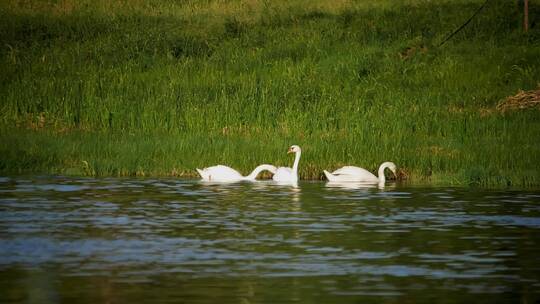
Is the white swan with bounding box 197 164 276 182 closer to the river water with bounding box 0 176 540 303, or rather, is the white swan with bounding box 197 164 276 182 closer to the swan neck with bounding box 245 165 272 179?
the swan neck with bounding box 245 165 272 179

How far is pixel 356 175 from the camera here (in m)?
23.6

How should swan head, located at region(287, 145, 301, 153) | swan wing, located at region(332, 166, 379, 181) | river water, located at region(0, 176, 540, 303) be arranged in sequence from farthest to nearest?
swan head, located at region(287, 145, 301, 153)
swan wing, located at region(332, 166, 379, 181)
river water, located at region(0, 176, 540, 303)

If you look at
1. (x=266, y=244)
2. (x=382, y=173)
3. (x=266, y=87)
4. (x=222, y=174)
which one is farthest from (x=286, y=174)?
(x=266, y=87)

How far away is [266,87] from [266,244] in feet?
57.3

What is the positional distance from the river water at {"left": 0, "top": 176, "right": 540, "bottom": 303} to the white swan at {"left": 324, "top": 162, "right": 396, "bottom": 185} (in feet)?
1.28

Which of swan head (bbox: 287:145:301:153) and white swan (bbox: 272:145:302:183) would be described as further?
swan head (bbox: 287:145:301:153)

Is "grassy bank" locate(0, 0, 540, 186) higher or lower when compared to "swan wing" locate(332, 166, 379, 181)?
higher

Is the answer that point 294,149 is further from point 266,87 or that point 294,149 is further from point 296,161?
point 266,87

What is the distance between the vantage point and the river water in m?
12.4

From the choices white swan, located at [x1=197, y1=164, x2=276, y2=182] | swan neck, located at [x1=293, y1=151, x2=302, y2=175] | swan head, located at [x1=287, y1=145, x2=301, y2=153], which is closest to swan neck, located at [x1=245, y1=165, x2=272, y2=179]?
white swan, located at [x1=197, y1=164, x2=276, y2=182]

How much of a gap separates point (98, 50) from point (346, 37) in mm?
7358

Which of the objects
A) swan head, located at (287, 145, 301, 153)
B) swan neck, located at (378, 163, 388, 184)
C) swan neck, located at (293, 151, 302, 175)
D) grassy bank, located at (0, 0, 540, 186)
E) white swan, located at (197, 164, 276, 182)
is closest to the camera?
swan neck, located at (378, 163, 388, 184)

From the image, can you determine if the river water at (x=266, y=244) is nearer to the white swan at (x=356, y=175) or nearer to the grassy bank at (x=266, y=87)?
the white swan at (x=356, y=175)

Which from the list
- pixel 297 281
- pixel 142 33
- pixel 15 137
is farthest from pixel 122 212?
pixel 142 33
